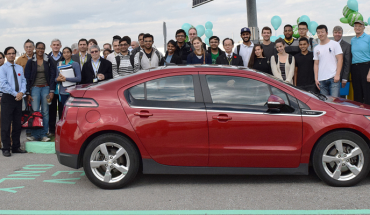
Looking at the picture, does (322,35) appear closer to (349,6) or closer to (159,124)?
(159,124)

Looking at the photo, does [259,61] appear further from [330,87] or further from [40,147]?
[40,147]

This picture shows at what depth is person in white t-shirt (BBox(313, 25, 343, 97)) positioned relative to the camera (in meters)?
7.02

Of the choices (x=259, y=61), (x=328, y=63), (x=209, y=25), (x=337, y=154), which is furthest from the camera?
(x=209, y=25)

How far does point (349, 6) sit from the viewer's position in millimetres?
14273

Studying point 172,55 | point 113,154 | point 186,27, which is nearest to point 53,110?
point 172,55

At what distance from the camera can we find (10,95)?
22.7 feet

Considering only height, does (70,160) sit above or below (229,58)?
below

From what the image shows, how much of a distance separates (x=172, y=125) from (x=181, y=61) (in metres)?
3.56

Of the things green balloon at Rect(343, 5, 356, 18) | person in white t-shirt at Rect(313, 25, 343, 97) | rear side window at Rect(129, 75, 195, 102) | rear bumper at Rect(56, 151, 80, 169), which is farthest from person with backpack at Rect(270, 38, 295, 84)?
green balloon at Rect(343, 5, 356, 18)

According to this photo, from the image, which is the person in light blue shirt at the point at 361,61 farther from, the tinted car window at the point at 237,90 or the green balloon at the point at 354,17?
the green balloon at the point at 354,17

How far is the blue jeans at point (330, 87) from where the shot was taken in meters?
7.05

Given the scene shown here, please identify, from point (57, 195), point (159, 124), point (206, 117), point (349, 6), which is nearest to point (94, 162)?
point (57, 195)

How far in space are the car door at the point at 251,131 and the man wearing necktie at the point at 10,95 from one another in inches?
160

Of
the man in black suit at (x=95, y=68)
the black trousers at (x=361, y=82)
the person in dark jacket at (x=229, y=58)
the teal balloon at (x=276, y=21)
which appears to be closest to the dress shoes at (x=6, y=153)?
the man in black suit at (x=95, y=68)
